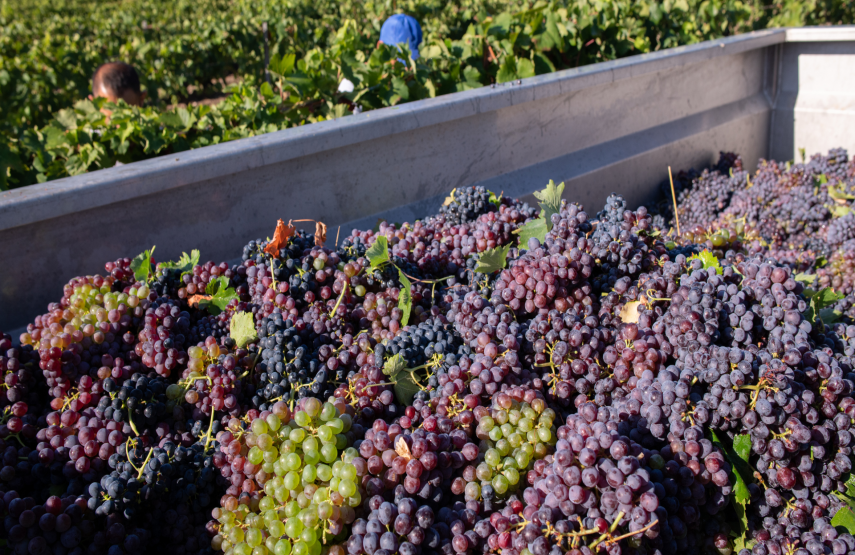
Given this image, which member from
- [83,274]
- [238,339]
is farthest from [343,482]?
[83,274]

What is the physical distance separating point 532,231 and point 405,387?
0.65 metres

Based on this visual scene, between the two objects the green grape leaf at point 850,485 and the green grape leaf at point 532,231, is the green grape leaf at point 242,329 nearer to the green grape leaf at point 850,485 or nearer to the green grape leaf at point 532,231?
the green grape leaf at point 532,231

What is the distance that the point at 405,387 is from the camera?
1.33 m

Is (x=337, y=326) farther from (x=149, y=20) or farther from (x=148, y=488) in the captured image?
(x=149, y=20)

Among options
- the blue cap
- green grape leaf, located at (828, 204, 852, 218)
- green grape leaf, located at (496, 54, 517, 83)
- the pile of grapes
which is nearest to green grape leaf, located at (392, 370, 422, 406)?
the pile of grapes

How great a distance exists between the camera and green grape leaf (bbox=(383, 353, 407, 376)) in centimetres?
131

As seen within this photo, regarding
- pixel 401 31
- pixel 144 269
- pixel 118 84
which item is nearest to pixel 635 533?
pixel 144 269

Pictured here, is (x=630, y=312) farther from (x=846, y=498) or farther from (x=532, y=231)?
(x=846, y=498)

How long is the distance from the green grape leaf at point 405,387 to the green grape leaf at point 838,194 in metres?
2.95

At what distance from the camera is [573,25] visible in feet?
13.6

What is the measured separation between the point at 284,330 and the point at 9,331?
113 centimetres

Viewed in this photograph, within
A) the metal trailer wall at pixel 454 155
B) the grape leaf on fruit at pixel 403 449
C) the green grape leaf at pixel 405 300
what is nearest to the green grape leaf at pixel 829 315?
the green grape leaf at pixel 405 300

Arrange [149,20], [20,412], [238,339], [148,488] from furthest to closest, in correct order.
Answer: [149,20] → [238,339] → [20,412] → [148,488]

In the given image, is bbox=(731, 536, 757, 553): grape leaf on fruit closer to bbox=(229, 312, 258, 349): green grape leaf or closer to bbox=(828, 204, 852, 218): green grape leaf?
bbox=(229, 312, 258, 349): green grape leaf
